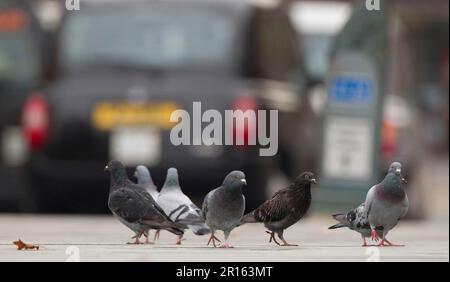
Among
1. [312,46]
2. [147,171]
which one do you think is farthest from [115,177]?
[312,46]

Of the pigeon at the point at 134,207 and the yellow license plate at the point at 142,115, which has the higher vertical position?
the yellow license plate at the point at 142,115

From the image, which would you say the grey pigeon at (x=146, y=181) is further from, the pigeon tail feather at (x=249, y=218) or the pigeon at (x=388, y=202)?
the pigeon at (x=388, y=202)

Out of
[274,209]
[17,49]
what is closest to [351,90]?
[274,209]

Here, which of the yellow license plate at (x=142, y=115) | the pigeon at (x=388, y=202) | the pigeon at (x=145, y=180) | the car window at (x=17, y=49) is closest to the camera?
the pigeon at (x=388, y=202)

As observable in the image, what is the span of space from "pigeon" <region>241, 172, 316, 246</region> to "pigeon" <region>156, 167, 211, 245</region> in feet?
0.22

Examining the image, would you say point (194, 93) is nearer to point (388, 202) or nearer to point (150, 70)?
point (150, 70)

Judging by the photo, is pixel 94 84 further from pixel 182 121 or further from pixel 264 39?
pixel 182 121

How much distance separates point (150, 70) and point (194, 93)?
2.01 feet

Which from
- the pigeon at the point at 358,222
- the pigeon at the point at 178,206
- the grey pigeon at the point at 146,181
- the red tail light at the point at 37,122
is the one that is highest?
the grey pigeon at the point at 146,181

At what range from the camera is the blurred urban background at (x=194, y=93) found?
2.75 metres

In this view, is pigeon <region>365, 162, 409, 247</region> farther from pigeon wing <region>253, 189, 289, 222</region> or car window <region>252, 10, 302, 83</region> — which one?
car window <region>252, 10, 302, 83</region>

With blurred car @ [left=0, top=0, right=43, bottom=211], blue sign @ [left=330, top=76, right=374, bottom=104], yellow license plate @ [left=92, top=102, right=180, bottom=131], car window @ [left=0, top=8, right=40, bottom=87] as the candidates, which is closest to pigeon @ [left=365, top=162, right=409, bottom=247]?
blue sign @ [left=330, top=76, right=374, bottom=104]

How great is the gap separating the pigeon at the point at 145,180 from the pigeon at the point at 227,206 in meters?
0.09

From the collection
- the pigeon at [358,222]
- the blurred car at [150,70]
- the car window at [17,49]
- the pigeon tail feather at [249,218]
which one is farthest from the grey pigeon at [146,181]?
the car window at [17,49]
